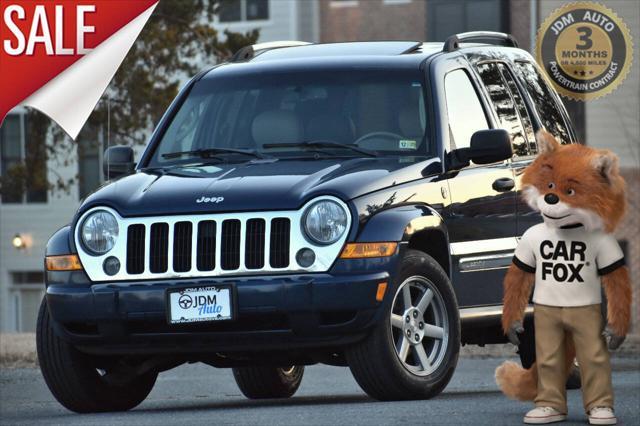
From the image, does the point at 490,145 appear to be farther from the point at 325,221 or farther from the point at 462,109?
the point at 325,221

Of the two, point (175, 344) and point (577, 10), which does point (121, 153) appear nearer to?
point (175, 344)

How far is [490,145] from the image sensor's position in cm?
1005

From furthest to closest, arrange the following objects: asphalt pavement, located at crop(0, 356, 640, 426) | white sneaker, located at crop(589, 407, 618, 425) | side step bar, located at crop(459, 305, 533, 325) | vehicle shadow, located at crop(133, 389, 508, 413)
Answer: vehicle shadow, located at crop(133, 389, 508, 413), side step bar, located at crop(459, 305, 533, 325), asphalt pavement, located at crop(0, 356, 640, 426), white sneaker, located at crop(589, 407, 618, 425)

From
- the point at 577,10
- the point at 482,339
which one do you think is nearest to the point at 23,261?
the point at 577,10

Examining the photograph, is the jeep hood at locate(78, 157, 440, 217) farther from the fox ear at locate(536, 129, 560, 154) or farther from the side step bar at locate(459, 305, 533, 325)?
the fox ear at locate(536, 129, 560, 154)

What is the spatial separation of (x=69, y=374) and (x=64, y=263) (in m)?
0.62

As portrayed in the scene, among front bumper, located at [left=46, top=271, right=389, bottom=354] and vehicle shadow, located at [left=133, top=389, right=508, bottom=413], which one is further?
vehicle shadow, located at [left=133, top=389, right=508, bottom=413]

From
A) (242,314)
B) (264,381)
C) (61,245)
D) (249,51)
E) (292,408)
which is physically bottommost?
(264,381)

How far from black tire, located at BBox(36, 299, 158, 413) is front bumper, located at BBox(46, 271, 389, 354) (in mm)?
290

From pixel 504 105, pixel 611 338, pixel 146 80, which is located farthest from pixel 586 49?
pixel 146 80

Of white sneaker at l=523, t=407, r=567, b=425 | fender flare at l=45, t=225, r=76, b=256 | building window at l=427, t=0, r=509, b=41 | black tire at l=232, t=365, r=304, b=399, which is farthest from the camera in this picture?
building window at l=427, t=0, r=509, b=41

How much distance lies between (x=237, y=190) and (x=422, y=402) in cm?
136

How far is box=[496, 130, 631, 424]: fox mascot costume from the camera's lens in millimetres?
7953

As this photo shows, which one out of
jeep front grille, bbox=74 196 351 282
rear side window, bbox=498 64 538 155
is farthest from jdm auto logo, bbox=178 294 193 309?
rear side window, bbox=498 64 538 155
